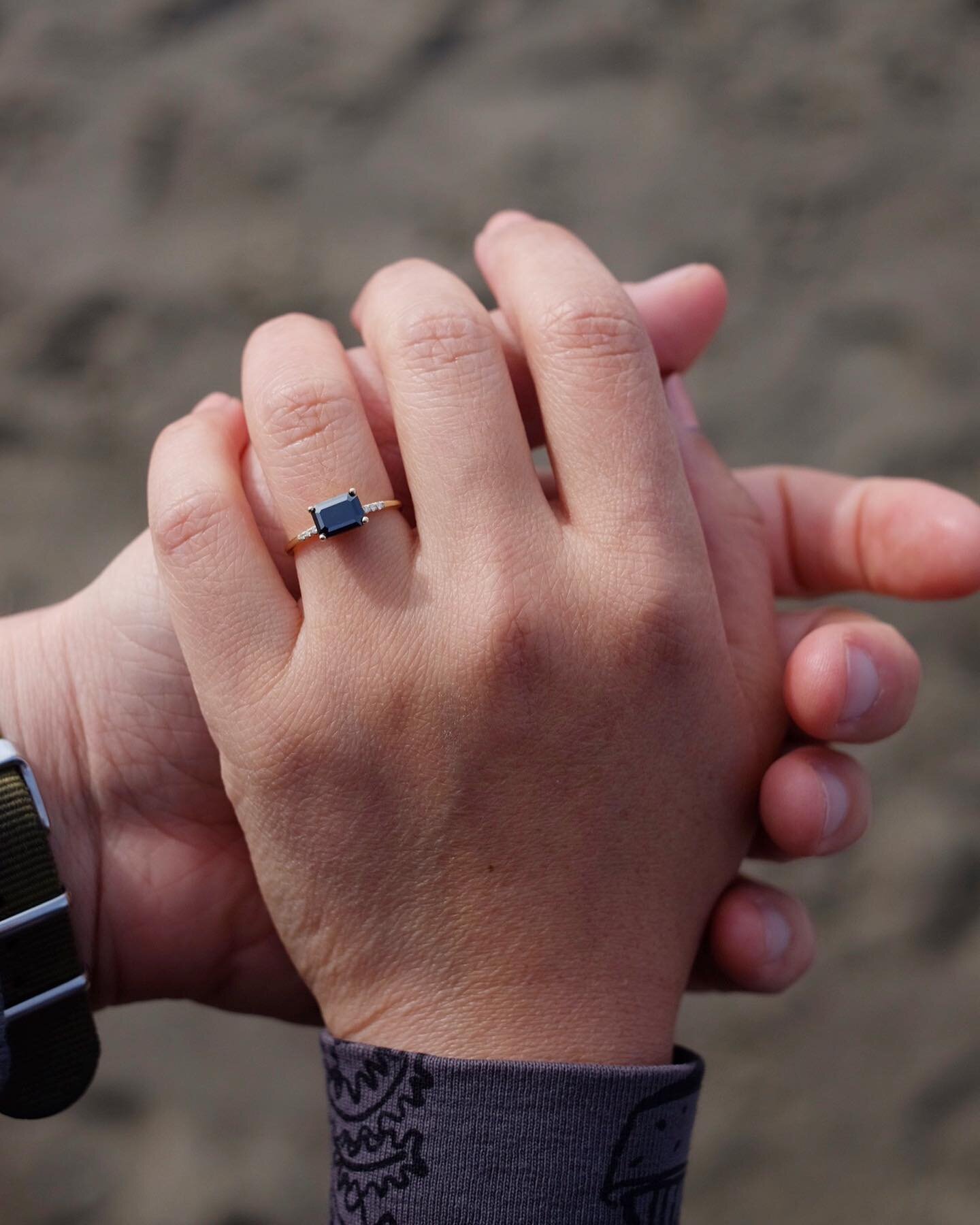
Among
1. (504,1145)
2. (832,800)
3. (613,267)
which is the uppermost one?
(613,267)

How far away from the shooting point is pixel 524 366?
105 cm

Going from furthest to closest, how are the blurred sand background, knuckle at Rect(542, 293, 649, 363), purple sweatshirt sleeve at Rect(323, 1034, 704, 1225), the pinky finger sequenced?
the blurred sand background → the pinky finger → knuckle at Rect(542, 293, 649, 363) → purple sweatshirt sleeve at Rect(323, 1034, 704, 1225)

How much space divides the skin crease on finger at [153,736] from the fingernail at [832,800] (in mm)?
137

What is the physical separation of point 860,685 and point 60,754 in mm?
756

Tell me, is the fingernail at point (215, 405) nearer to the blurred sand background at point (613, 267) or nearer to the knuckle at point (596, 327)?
the knuckle at point (596, 327)

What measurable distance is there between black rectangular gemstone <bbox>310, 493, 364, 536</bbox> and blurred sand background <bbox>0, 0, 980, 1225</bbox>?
3.19ft

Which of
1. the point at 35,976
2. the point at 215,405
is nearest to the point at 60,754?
the point at 35,976

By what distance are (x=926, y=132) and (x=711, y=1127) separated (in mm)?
1668

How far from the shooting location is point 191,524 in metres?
0.88

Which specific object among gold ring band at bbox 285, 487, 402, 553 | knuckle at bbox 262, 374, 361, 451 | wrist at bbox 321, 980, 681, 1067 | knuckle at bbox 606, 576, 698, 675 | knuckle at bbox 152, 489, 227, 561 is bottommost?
wrist at bbox 321, 980, 681, 1067

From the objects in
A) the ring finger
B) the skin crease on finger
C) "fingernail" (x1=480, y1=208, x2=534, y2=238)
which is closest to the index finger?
the skin crease on finger

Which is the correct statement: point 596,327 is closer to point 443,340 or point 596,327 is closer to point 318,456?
point 443,340

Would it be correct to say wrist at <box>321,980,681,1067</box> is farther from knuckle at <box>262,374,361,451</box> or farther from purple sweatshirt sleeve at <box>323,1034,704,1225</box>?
knuckle at <box>262,374,361,451</box>

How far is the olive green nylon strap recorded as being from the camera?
0.89m
